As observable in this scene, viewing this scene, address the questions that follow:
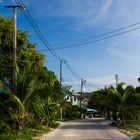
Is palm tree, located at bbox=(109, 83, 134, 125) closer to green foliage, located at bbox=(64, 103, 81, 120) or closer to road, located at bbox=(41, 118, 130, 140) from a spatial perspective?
road, located at bbox=(41, 118, 130, 140)

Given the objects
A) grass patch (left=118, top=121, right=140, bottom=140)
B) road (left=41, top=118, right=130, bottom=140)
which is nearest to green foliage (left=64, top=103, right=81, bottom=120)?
grass patch (left=118, top=121, right=140, bottom=140)

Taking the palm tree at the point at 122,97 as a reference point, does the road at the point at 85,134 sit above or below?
below

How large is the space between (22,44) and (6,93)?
1490cm

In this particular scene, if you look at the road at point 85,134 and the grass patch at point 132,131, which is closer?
the road at point 85,134

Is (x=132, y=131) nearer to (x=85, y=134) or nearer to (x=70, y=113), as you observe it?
(x=85, y=134)

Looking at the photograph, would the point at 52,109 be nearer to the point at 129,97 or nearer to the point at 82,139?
the point at 129,97

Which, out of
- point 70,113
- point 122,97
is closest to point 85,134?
point 122,97

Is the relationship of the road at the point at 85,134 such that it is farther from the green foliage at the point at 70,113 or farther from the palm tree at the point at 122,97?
the green foliage at the point at 70,113

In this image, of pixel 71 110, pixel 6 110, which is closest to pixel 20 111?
pixel 6 110

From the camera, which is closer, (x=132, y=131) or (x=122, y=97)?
(x=132, y=131)

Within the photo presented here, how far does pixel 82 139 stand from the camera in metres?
27.3

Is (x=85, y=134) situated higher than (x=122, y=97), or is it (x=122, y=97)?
(x=122, y=97)

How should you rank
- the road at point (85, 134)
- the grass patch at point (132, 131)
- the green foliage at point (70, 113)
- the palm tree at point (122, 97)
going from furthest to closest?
the green foliage at point (70, 113), the palm tree at point (122, 97), the grass patch at point (132, 131), the road at point (85, 134)

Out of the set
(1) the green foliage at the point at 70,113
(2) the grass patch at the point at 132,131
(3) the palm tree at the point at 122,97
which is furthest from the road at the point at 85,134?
(1) the green foliage at the point at 70,113
